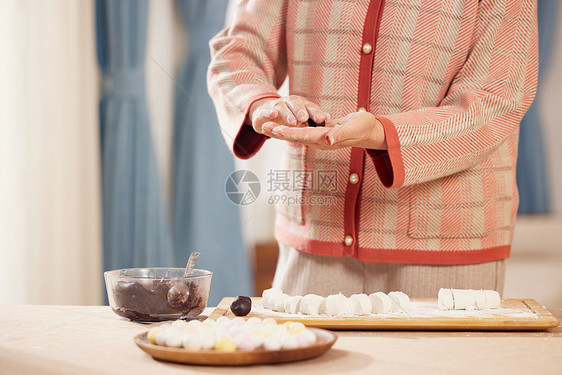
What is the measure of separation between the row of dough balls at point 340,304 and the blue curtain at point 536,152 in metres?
3.63

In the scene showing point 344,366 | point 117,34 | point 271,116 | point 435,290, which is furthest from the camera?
point 117,34

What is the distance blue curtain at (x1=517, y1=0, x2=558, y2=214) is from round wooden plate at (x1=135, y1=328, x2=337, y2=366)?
3938 mm

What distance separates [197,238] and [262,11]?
1.59 meters

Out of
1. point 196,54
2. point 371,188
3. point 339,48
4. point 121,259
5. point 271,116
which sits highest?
point 196,54

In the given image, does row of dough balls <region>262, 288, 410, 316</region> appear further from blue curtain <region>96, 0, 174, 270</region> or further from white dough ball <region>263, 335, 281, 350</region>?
blue curtain <region>96, 0, 174, 270</region>

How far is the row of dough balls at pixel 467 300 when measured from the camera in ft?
3.25

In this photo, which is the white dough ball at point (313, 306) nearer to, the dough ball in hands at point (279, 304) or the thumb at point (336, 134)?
the dough ball in hands at point (279, 304)

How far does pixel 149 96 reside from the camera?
2691 millimetres

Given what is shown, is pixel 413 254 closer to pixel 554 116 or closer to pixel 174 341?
pixel 174 341

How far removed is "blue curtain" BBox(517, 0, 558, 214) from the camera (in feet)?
14.2

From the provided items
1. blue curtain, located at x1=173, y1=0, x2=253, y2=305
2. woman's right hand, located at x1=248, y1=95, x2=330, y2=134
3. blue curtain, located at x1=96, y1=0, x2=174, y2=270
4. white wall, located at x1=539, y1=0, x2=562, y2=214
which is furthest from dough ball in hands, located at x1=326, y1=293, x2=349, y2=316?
white wall, located at x1=539, y1=0, x2=562, y2=214

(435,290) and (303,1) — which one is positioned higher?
(303,1)

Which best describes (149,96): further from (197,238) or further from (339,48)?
(339,48)

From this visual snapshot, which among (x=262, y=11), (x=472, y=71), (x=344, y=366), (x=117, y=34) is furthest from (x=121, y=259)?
(x=344, y=366)
